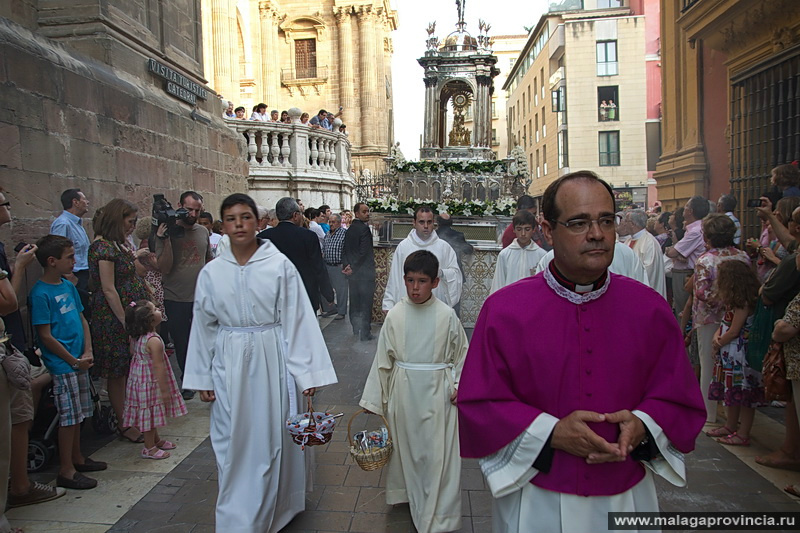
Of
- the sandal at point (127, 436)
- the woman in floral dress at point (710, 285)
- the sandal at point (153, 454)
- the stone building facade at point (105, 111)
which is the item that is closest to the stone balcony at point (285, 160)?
the stone building facade at point (105, 111)

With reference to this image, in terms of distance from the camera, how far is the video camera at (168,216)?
648 cm

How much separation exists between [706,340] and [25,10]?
888cm

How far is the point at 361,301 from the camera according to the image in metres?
9.68

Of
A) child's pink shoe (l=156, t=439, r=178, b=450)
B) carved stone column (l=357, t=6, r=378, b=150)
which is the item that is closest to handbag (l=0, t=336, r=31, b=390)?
child's pink shoe (l=156, t=439, r=178, b=450)

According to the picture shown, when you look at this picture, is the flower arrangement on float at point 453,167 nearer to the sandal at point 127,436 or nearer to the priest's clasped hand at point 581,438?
the sandal at point 127,436

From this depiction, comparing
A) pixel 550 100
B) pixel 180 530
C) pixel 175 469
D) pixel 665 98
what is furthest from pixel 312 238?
pixel 550 100

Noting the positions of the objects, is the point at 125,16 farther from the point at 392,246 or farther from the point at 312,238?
the point at 392,246

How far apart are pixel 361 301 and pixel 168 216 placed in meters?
3.85

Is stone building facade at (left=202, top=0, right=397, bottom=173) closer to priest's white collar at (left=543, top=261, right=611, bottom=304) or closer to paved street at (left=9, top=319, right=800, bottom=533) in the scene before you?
paved street at (left=9, top=319, right=800, bottom=533)

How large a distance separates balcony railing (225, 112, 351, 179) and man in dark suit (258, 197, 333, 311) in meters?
9.58

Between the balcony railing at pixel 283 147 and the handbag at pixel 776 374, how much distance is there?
13744 mm

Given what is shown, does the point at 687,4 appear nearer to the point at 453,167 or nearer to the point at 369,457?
the point at 453,167

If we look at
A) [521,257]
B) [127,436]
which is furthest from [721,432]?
[127,436]

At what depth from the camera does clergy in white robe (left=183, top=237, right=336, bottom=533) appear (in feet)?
12.4
